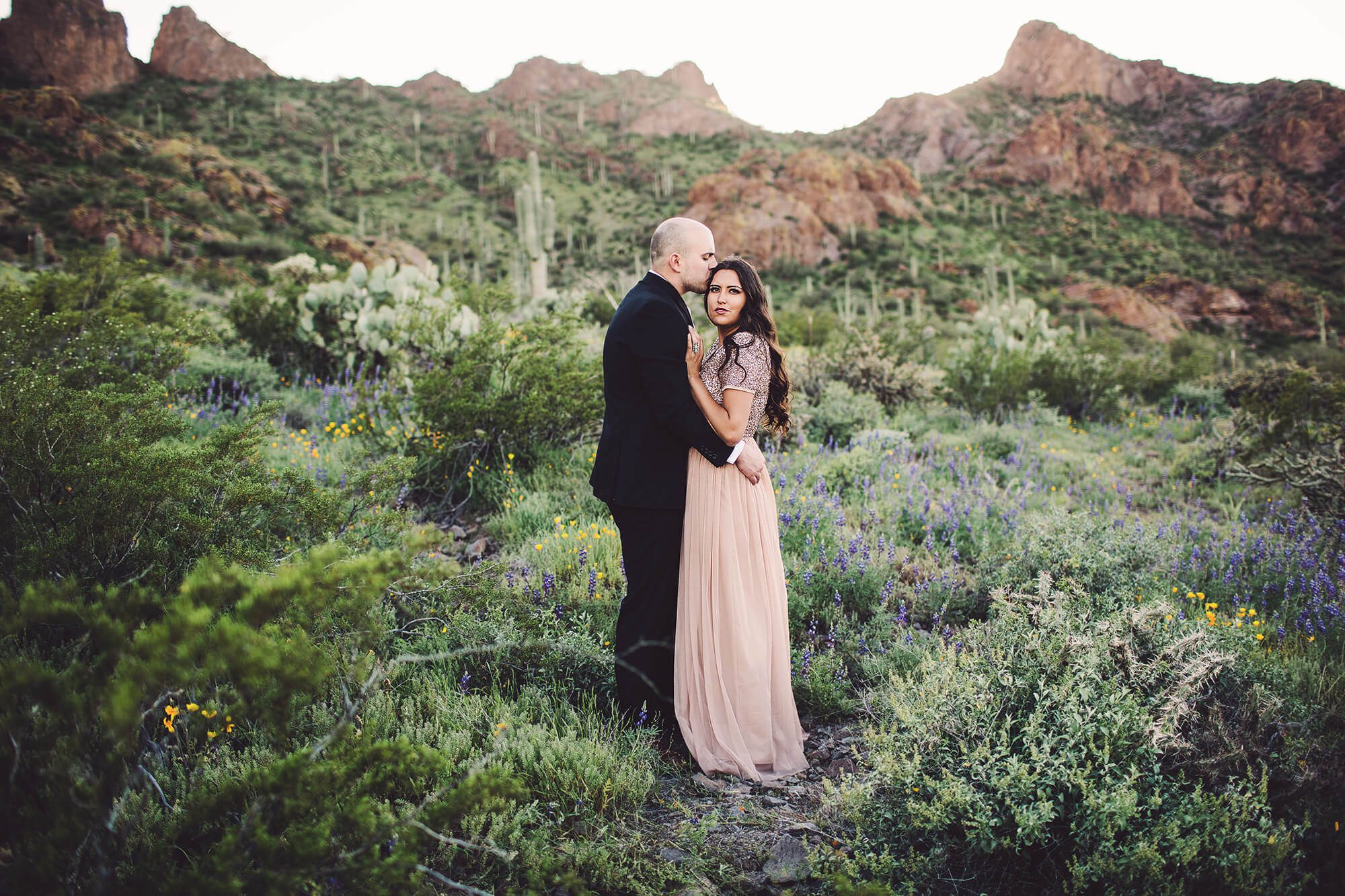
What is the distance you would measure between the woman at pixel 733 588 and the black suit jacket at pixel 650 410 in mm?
85

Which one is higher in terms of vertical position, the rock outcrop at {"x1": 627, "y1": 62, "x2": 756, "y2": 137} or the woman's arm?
the rock outcrop at {"x1": 627, "y1": 62, "x2": 756, "y2": 137}

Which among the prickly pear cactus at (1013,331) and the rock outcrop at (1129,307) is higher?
the rock outcrop at (1129,307)

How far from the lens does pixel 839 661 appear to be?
3.42 m

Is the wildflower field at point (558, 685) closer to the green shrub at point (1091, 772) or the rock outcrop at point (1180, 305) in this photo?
the green shrub at point (1091, 772)

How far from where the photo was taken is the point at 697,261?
2941 millimetres

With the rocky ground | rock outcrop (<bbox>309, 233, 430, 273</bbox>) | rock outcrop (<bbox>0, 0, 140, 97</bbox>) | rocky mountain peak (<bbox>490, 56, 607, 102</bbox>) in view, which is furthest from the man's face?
rocky mountain peak (<bbox>490, 56, 607, 102</bbox>)

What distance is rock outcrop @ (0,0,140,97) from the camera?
55.6m

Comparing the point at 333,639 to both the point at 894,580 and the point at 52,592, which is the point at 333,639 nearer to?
the point at 52,592

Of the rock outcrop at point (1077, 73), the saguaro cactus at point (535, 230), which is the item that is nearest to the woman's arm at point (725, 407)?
the saguaro cactus at point (535, 230)

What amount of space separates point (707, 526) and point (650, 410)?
561 mm

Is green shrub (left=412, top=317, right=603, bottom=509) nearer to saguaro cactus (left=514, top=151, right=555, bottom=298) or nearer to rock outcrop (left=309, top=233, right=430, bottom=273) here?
saguaro cactus (left=514, top=151, right=555, bottom=298)

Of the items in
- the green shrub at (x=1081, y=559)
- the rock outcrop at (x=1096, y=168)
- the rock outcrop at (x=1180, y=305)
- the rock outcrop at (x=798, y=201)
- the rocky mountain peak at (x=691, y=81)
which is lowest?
the green shrub at (x=1081, y=559)

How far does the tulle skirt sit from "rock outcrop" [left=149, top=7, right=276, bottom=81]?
8013 cm

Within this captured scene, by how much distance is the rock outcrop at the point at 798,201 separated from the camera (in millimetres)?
46875
